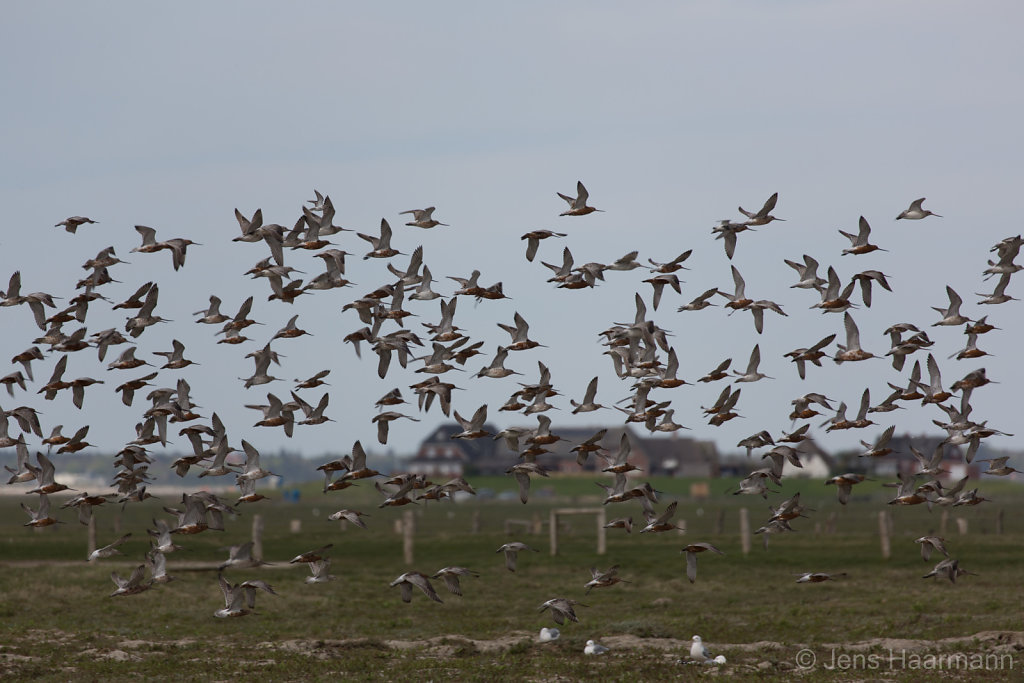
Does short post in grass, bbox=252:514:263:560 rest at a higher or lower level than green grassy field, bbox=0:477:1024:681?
higher

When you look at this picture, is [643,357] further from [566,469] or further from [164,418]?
[566,469]

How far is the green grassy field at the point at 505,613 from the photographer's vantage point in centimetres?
2773

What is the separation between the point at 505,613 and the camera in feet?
125

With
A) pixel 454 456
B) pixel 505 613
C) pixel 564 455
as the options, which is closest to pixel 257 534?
pixel 505 613

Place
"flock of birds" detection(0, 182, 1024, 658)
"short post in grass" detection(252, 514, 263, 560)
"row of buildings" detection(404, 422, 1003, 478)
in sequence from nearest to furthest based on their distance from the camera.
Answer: "flock of birds" detection(0, 182, 1024, 658) < "short post in grass" detection(252, 514, 263, 560) < "row of buildings" detection(404, 422, 1003, 478)

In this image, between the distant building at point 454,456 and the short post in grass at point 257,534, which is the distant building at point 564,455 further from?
the short post in grass at point 257,534

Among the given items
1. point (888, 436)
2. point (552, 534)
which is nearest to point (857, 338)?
point (888, 436)

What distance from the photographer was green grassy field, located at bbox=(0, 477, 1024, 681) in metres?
27.7

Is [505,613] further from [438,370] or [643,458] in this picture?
[643,458]

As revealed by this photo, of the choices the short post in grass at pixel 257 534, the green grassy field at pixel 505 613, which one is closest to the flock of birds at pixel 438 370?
the green grassy field at pixel 505 613

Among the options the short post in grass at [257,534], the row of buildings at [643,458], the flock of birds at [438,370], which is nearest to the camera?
the flock of birds at [438,370]

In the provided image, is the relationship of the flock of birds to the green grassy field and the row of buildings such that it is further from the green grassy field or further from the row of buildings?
the row of buildings

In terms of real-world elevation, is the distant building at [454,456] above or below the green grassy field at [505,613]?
above

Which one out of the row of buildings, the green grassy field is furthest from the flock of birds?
the row of buildings
